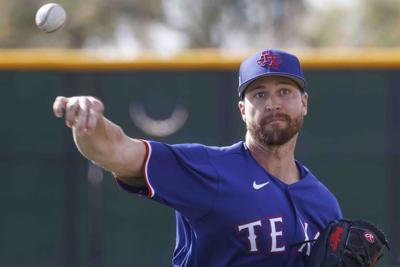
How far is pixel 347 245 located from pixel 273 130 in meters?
0.52

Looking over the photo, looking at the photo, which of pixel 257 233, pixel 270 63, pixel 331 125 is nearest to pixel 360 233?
pixel 257 233

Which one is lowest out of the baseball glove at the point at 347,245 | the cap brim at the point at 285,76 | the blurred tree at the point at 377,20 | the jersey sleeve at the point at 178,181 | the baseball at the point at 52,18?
the baseball glove at the point at 347,245

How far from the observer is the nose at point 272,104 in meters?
3.80

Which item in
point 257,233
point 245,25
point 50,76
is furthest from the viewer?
point 245,25

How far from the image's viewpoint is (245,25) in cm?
2347

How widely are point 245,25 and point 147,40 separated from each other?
230cm

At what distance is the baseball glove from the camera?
149 inches

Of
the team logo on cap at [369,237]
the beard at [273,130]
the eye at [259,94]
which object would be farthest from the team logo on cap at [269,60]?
the team logo on cap at [369,237]

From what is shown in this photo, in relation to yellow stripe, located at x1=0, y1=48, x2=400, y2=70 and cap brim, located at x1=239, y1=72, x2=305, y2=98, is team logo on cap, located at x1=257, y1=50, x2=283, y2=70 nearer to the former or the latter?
cap brim, located at x1=239, y1=72, x2=305, y2=98

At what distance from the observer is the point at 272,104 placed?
3811 millimetres

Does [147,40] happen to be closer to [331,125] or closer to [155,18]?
[155,18]

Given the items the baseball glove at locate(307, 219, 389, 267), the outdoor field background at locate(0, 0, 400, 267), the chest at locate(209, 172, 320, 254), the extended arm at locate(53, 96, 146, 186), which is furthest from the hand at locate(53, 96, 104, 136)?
the outdoor field background at locate(0, 0, 400, 267)

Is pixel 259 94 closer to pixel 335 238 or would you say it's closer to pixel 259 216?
pixel 259 216

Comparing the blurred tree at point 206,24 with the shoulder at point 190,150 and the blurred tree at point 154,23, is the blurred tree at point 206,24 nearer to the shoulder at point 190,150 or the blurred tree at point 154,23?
the blurred tree at point 154,23
